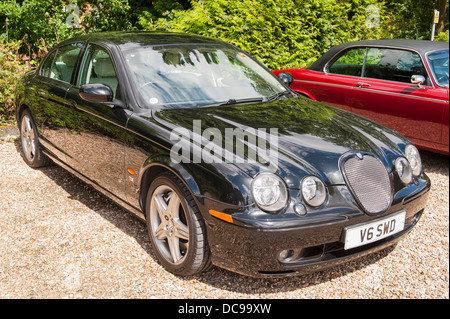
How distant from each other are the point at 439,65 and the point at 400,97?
1.97 feet

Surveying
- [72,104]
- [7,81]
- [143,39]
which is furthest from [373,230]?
[7,81]

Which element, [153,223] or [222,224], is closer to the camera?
[222,224]

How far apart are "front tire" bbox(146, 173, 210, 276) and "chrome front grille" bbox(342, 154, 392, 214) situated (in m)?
0.99

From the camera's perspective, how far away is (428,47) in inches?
230

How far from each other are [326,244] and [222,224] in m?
0.66

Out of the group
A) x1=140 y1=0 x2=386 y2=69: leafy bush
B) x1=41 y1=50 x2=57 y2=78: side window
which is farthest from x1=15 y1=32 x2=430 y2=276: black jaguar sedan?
x1=140 y1=0 x2=386 y2=69: leafy bush

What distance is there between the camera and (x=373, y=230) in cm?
289

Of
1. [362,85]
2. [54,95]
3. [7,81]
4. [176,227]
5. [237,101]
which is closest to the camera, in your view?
[176,227]

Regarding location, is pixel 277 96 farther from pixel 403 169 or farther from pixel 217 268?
pixel 217 268

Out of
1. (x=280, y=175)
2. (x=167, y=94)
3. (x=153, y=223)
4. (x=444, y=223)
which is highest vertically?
(x=167, y=94)

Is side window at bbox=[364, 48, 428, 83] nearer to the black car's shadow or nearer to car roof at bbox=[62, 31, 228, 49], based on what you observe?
car roof at bbox=[62, 31, 228, 49]

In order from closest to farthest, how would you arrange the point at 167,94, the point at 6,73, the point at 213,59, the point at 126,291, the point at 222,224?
the point at 222,224
the point at 126,291
the point at 167,94
the point at 213,59
the point at 6,73

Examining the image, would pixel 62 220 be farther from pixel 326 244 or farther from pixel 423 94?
pixel 423 94

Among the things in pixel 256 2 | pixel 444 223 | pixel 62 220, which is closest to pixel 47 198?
pixel 62 220
